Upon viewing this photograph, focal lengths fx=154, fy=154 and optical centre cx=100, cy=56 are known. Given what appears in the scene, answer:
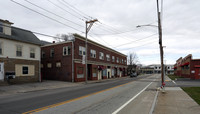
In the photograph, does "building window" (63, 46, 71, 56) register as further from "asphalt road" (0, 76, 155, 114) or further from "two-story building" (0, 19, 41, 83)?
"asphalt road" (0, 76, 155, 114)

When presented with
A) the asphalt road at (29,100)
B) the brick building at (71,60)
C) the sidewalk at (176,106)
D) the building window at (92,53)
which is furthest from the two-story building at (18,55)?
the sidewalk at (176,106)

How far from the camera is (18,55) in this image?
20359 millimetres

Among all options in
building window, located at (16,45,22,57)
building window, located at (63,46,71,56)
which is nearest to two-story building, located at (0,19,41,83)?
building window, located at (16,45,22,57)

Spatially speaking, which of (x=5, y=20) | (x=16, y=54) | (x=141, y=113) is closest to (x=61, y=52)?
(x=16, y=54)

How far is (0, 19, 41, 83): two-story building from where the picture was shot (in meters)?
18.5

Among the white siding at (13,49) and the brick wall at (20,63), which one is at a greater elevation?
the white siding at (13,49)

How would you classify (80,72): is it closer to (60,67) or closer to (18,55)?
(60,67)

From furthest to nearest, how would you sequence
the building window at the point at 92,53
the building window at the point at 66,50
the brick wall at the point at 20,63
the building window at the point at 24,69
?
the building window at the point at 92,53
the building window at the point at 66,50
the building window at the point at 24,69
the brick wall at the point at 20,63

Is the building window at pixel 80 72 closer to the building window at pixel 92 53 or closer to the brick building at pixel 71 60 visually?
the brick building at pixel 71 60

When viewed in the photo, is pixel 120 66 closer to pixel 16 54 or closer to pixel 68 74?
pixel 68 74

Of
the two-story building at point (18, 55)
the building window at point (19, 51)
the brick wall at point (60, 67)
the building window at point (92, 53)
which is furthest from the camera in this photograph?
the building window at point (92, 53)

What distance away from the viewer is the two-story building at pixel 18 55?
18500 millimetres

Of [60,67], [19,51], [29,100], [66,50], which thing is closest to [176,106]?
[29,100]

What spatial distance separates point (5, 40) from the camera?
18.7m
